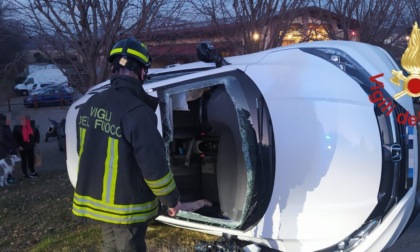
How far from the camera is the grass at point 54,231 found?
→ 422 centimetres

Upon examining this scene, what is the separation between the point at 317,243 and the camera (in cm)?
316

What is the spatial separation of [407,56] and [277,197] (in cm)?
141

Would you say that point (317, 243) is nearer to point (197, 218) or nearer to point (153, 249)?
point (197, 218)

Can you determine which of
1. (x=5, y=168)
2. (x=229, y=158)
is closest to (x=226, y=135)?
(x=229, y=158)

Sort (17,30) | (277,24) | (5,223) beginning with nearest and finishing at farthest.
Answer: (5,223), (17,30), (277,24)

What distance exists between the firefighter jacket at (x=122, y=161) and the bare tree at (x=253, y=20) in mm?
5199

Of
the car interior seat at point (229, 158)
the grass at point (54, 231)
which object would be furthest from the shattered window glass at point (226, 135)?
the grass at point (54, 231)

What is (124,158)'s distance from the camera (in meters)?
2.56

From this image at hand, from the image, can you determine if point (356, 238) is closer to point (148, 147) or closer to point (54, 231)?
point (148, 147)

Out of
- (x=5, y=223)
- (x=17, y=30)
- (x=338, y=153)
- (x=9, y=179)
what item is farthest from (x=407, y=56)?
(x=9, y=179)

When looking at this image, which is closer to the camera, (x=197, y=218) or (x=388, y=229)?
(x=388, y=229)

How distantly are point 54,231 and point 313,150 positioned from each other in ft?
10.4

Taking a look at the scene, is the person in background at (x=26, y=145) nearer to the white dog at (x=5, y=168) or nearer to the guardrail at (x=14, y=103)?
the white dog at (x=5, y=168)

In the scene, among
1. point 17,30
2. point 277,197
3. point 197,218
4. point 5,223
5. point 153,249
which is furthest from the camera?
point 17,30
